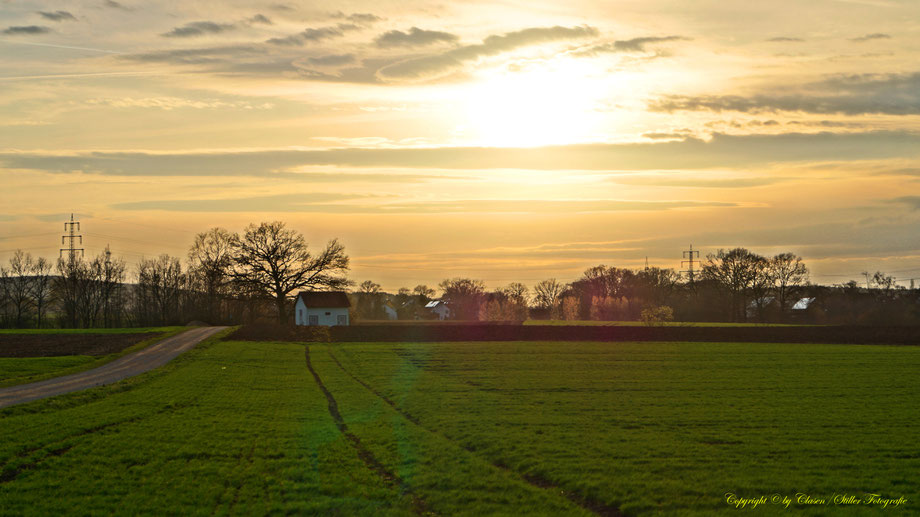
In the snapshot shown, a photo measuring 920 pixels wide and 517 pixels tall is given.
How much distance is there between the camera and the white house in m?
111

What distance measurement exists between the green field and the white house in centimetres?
6903

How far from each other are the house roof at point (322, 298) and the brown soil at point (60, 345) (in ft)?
126

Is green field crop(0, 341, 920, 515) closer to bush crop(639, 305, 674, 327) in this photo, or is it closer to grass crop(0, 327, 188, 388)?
grass crop(0, 327, 188, 388)

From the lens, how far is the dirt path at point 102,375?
32.1 metres

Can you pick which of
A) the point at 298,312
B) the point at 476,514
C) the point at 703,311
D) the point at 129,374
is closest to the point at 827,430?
the point at 476,514

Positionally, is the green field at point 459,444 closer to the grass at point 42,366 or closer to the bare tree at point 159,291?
the grass at point 42,366

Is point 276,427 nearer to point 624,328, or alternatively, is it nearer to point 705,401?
point 705,401

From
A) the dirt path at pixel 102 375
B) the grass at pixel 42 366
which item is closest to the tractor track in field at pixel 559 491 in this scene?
the dirt path at pixel 102 375

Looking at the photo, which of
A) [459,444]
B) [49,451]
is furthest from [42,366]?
[459,444]

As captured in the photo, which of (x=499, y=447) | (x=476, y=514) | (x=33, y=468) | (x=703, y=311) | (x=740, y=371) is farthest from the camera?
(x=703, y=311)

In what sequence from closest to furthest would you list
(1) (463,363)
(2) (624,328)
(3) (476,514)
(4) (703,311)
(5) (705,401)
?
1. (3) (476,514)
2. (5) (705,401)
3. (1) (463,363)
4. (2) (624,328)
5. (4) (703,311)

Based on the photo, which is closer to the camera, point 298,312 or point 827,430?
point 827,430

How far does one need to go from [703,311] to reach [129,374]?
11975 centimetres

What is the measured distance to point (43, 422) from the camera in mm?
24219
